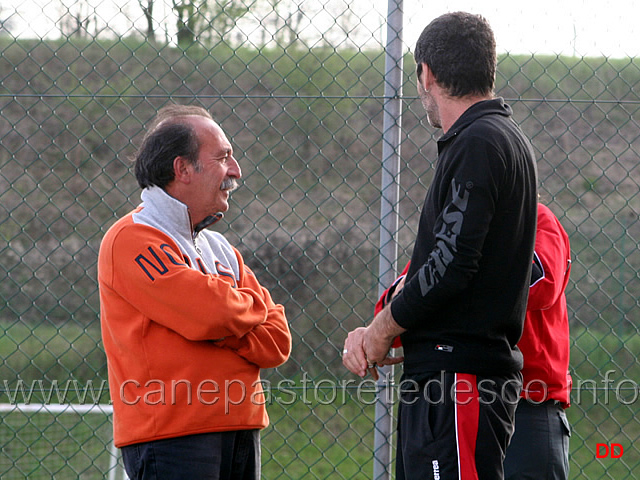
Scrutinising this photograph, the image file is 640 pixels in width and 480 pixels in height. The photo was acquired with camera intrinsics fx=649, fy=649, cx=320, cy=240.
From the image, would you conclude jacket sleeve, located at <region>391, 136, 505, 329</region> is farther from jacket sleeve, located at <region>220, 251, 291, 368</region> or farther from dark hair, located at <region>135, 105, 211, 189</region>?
dark hair, located at <region>135, 105, 211, 189</region>

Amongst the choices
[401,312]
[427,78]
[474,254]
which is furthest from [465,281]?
[427,78]

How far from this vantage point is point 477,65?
6.13 feet

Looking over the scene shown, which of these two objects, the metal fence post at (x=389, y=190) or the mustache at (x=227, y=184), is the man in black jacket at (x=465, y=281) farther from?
the metal fence post at (x=389, y=190)

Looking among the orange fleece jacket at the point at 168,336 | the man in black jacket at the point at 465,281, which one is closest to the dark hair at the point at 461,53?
the man in black jacket at the point at 465,281

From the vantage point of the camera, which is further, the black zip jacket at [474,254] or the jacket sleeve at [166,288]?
the jacket sleeve at [166,288]

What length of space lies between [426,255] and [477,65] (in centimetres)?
57

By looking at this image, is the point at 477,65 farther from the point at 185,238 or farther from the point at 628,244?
the point at 628,244

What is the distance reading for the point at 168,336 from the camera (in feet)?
6.29

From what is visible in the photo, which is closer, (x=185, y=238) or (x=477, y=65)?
(x=477, y=65)

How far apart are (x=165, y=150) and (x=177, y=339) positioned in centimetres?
60

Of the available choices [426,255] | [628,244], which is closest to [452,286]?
[426,255]

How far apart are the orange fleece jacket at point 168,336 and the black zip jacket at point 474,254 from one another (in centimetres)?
51

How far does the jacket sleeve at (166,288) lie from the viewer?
6.07 ft

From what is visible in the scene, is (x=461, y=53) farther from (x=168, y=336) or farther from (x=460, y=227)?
(x=168, y=336)
